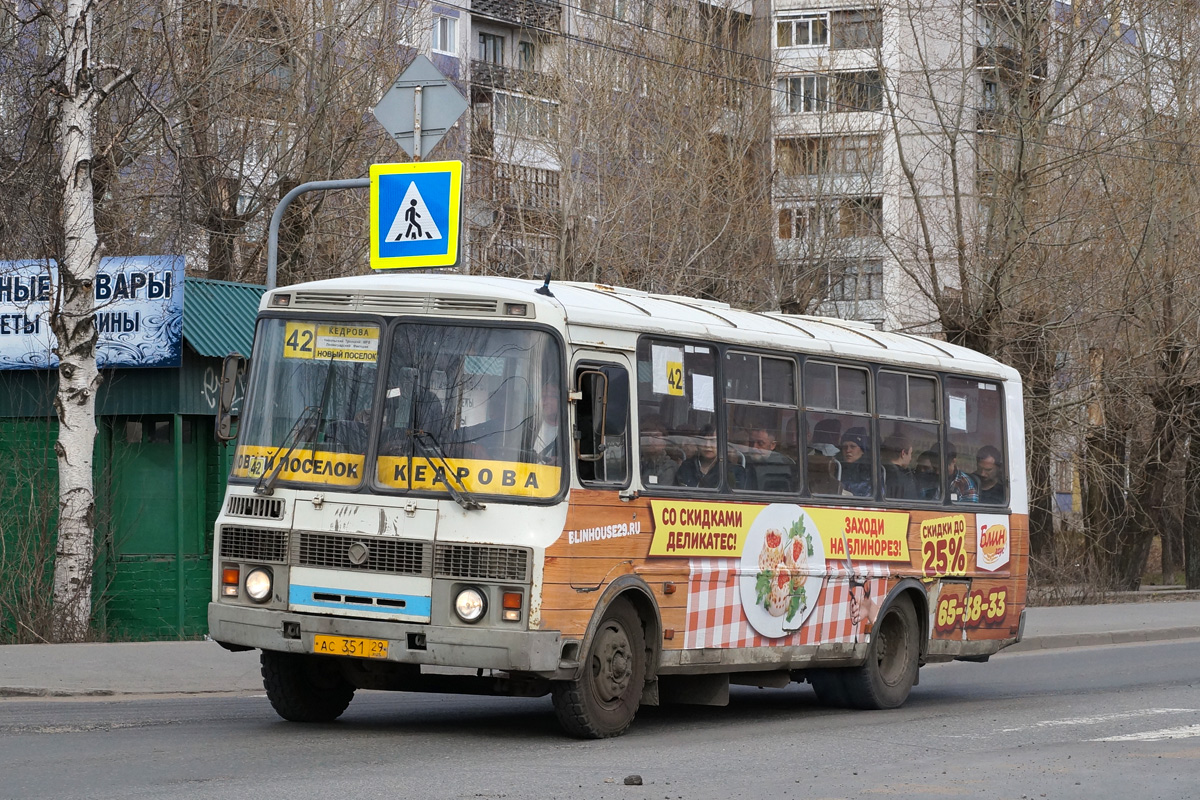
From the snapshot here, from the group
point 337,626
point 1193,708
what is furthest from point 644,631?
point 1193,708

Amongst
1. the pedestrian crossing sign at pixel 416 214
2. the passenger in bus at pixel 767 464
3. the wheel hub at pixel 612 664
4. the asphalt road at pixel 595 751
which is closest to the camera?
the asphalt road at pixel 595 751

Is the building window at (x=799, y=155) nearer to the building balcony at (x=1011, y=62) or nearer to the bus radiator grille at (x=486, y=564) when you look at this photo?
the building balcony at (x=1011, y=62)

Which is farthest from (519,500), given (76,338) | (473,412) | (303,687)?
(76,338)

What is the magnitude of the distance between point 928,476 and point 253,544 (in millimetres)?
6452

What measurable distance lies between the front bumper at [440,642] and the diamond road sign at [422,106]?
662cm

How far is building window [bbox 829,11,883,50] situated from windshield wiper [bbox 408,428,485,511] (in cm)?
2100

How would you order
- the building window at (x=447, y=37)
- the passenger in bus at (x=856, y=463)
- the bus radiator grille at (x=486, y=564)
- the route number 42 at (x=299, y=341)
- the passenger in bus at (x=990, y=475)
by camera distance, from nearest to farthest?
the bus radiator grille at (x=486, y=564)
the route number 42 at (x=299, y=341)
the passenger in bus at (x=856, y=463)
the passenger in bus at (x=990, y=475)
the building window at (x=447, y=37)

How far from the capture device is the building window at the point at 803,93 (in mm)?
32344

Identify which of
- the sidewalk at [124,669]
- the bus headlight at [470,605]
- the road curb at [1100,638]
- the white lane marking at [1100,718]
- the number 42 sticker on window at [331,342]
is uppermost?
the number 42 sticker on window at [331,342]

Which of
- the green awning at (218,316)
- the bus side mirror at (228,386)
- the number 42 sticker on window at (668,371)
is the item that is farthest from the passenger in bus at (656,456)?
the green awning at (218,316)

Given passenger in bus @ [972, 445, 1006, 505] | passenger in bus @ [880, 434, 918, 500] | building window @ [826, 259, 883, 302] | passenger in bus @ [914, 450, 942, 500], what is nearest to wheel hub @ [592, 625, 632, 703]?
passenger in bus @ [880, 434, 918, 500]

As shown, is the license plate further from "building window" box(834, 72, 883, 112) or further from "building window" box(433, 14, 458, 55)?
"building window" box(433, 14, 458, 55)

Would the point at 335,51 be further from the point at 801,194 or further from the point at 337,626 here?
the point at 337,626

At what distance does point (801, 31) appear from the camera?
45750 mm
